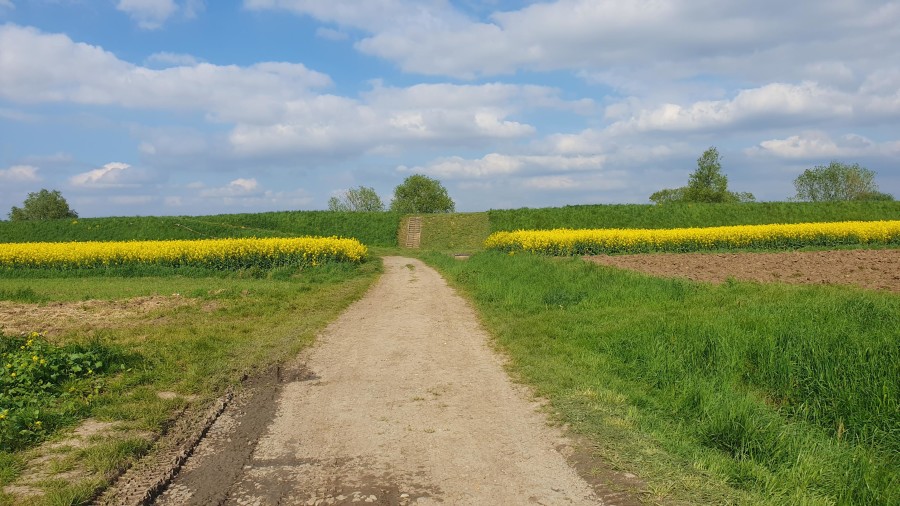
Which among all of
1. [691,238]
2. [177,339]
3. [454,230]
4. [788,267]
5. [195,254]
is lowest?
[177,339]

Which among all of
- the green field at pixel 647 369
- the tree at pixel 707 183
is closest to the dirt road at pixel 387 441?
the green field at pixel 647 369

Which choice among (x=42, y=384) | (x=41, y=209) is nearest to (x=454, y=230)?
(x=42, y=384)

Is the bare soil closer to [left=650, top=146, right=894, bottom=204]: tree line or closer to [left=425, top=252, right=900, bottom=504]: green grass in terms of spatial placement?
[left=425, top=252, right=900, bottom=504]: green grass

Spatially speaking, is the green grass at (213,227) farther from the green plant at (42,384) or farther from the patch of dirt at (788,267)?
the green plant at (42,384)

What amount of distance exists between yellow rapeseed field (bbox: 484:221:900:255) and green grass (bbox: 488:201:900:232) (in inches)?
539

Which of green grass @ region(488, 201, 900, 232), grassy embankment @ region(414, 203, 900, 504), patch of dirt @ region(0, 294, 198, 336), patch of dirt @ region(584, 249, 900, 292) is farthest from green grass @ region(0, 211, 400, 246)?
grassy embankment @ region(414, 203, 900, 504)

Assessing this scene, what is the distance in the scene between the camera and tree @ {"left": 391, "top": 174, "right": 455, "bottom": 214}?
8538cm

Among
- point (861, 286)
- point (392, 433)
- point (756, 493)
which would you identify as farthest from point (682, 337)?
point (861, 286)

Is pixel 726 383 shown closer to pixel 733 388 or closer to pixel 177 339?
pixel 733 388

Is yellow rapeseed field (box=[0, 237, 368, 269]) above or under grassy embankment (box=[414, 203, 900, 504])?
above

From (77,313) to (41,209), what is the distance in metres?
79.3

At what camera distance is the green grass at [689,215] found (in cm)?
4588

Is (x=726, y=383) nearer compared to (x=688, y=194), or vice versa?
(x=726, y=383)

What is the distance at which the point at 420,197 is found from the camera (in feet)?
282
